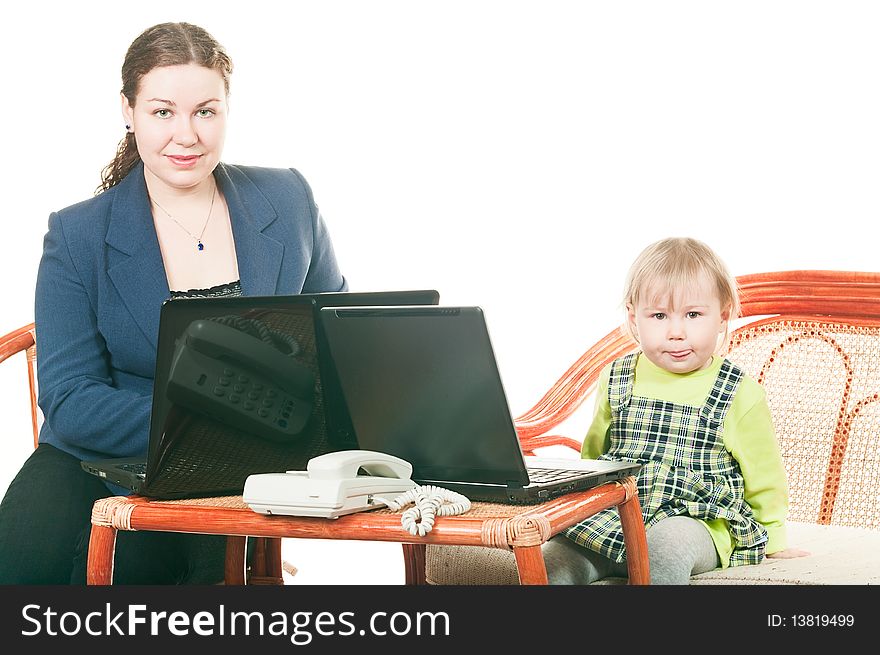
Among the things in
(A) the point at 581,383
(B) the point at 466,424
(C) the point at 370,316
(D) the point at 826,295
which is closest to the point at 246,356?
(C) the point at 370,316

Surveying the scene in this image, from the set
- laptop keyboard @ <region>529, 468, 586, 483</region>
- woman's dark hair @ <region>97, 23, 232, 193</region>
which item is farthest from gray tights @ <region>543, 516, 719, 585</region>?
woman's dark hair @ <region>97, 23, 232, 193</region>

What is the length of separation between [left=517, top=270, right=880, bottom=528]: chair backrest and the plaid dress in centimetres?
39

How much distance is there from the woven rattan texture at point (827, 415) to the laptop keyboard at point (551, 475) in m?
0.96

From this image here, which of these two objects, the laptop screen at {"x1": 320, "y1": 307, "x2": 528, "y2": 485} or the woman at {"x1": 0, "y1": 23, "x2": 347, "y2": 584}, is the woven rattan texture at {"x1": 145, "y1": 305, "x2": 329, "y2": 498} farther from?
the woman at {"x1": 0, "y1": 23, "x2": 347, "y2": 584}

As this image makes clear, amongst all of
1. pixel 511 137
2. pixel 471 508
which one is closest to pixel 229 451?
pixel 471 508

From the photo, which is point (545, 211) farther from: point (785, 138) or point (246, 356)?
point (246, 356)

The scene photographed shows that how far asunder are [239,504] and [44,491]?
0.60 metres

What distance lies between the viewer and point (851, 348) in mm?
2158

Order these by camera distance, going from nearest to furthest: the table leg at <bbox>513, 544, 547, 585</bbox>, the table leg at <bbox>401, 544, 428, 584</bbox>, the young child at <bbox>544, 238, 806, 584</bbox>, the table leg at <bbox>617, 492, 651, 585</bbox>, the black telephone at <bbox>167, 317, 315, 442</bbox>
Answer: the table leg at <bbox>513, 544, 547, 585</bbox> → the black telephone at <bbox>167, 317, 315, 442</bbox> → the table leg at <bbox>617, 492, 651, 585</bbox> → the young child at <bbox>544, 238, 806, 584</bbox> → the table leg at <bbox>401, 544, 428, 584</bbox>

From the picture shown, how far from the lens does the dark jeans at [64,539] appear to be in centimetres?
164

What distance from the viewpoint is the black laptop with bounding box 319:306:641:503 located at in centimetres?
119

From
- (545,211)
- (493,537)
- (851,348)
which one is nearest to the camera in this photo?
(493,537)

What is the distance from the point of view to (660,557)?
1.59m

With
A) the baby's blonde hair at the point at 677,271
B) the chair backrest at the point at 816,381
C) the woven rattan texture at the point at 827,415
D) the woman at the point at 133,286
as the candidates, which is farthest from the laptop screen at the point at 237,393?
the woven rattan texture at the point at 827,415
